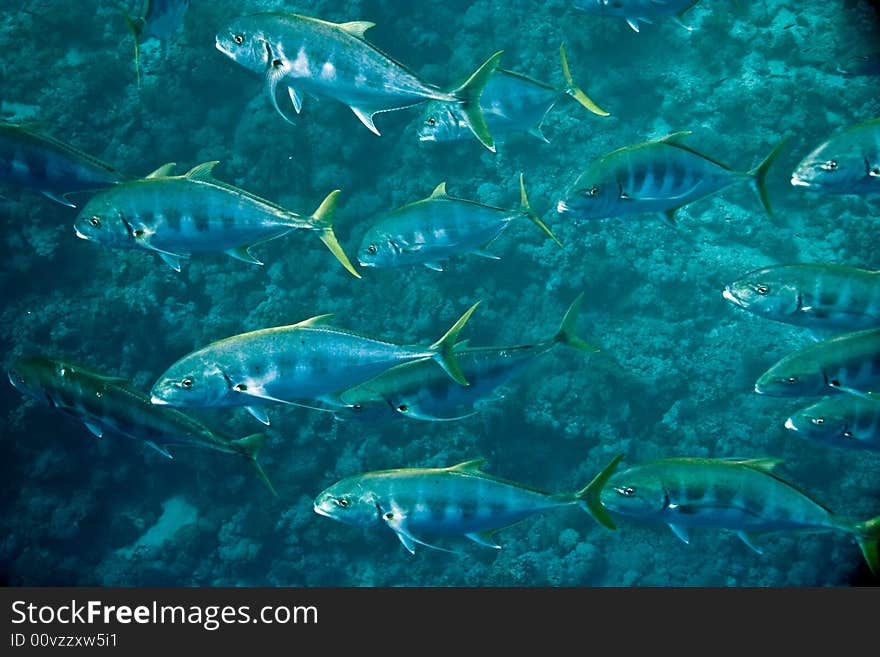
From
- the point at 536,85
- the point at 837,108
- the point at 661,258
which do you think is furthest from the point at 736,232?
the point at 536,85

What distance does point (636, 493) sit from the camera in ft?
11.3

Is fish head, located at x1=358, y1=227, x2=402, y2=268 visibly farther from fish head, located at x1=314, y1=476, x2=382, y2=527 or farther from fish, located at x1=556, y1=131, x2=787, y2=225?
fish head, located at x1=314, y1=476, x2=382, y2=527

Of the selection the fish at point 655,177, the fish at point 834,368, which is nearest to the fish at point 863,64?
the fish at point 655,177

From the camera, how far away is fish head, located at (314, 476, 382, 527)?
3.55 meters

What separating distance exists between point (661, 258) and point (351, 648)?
632 cm

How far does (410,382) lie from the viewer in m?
3.84

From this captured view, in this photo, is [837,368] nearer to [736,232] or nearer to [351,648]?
[351,648]

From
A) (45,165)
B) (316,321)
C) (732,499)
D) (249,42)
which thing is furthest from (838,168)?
(45,165)

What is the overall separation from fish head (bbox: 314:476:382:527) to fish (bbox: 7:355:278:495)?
A: 0.40m

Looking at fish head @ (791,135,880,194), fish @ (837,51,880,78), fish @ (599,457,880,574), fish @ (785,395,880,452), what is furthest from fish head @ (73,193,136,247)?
fish @ (837,51,880,78)

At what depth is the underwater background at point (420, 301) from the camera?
6.63 m

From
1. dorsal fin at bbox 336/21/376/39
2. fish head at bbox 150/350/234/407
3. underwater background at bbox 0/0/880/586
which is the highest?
dorsal fin at bbox 336/21/376/39

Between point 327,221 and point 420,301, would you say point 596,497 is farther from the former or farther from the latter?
point 420,301

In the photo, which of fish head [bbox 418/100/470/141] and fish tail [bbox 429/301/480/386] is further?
fish head [bbox 418/100/470/141]
